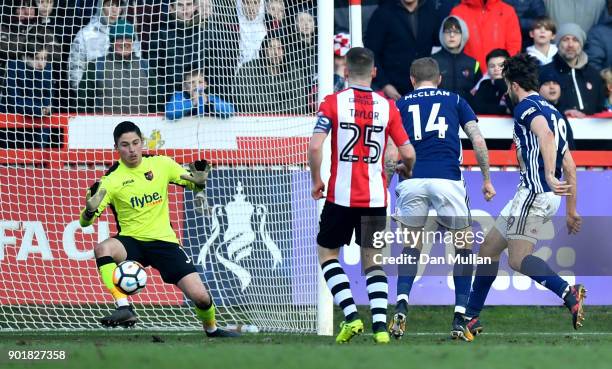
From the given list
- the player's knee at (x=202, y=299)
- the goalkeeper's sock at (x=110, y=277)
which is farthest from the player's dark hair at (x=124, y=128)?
the player's knee at (x=202, y=299)

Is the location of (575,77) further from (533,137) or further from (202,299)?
(202,299)

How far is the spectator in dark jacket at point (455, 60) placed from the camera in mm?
12727

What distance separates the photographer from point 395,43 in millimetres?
12727

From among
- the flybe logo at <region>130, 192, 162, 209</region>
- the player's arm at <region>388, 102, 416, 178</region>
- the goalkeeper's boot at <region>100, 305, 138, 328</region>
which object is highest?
the player's arm at <region>388, 102, 416, 178</region>

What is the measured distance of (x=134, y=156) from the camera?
959cm

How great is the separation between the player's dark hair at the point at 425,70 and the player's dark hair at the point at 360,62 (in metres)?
1.01

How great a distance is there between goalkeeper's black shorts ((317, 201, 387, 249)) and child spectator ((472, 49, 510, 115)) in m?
4.40

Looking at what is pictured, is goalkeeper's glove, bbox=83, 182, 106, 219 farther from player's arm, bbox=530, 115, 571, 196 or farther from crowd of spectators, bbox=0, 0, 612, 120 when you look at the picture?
player's arm, bbox=530, 115, 571, 196

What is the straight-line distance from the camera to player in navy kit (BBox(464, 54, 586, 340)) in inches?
363

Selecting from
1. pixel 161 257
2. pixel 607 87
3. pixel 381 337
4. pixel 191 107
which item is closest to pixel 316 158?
pixel 381 337

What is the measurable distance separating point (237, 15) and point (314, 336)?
3142mm

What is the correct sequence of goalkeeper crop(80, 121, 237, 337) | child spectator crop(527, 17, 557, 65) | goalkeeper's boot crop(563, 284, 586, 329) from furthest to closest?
child spectator crop(527, 17, 557, 65)
goalkeeper crop(80, 121, 237, 337)
goalkeeper's boot crop(563, 284, 586, 329)

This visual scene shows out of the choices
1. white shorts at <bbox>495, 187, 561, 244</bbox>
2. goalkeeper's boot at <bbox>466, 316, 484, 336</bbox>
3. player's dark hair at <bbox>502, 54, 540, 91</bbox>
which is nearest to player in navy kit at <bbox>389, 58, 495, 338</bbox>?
goalkeeper's boot at <bbox>466, 316, 484, 336</bbox>

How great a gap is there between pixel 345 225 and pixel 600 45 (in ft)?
19.8
